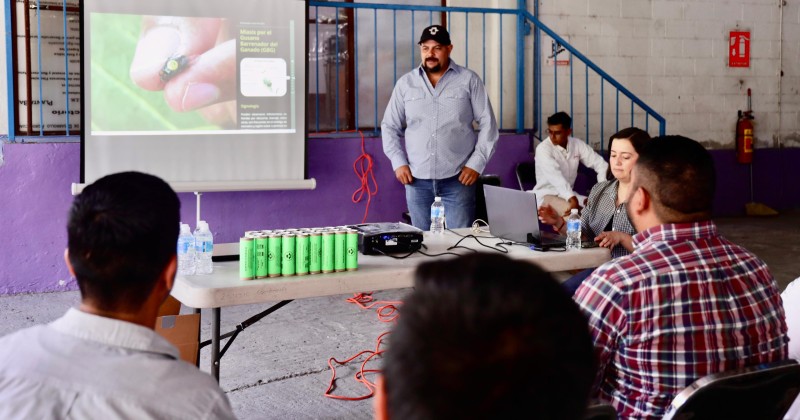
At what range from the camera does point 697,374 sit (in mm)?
1503

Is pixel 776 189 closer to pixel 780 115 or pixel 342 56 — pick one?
pixel 780 115

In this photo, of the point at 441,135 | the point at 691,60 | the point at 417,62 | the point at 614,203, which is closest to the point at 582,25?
the point at 691,60

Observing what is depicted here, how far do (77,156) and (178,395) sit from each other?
403cm

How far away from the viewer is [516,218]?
3.00 m

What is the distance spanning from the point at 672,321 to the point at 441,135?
3150 millimetres

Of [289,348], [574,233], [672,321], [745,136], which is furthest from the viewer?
[745,136]

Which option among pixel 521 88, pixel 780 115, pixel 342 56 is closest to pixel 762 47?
pixel 780 115

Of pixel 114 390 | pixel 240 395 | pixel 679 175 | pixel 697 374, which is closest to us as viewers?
pixel 114 390

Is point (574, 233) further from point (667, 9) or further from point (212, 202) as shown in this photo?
point (667, 9)

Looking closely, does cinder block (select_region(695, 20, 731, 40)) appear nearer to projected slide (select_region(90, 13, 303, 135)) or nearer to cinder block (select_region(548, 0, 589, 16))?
cinder block (select_region(548, 0, 589, 16))

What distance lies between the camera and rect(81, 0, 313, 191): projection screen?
14.8ft

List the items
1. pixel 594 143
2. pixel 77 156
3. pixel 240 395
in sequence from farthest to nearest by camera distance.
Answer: pixel 594 143 < pixel 77 156 < pixel 240 395

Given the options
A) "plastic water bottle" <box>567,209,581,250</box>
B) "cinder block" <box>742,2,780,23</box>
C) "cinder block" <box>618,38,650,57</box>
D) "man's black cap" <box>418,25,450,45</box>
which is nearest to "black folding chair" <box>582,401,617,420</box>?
"plastic water bottle" <box>567,209,581,250</box>

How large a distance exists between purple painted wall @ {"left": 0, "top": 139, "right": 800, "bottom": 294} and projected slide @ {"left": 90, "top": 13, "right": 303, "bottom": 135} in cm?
45
